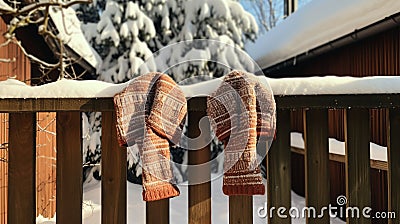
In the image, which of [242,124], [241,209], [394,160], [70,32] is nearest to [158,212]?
[241,209]

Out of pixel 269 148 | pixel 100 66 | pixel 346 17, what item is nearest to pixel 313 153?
pixel 269 148

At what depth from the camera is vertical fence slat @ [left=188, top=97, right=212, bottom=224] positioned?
1.57m

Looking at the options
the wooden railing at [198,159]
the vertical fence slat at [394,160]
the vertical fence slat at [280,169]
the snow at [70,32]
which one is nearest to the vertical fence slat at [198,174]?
the wooden railing at [198,159]

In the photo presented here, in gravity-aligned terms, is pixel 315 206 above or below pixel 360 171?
below

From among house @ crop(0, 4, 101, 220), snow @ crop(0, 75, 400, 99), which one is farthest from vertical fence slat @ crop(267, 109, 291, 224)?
house @ crop(0, 4, 101, 220)

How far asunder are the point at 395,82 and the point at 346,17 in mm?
2833

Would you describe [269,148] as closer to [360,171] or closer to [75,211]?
[360,171]

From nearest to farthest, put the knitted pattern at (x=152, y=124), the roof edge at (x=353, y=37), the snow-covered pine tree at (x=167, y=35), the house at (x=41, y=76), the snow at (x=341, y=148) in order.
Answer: the knitted pattern at (x=152, y=124) → the snow at (x=341, y=148) → the roof edge at (x=353, y=37) → the house at (x=41, y=76) → the snow-covered pine tree at (x=167, y=35)

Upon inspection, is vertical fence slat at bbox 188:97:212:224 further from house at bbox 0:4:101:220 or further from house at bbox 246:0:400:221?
house at bbox 0:4:101:220

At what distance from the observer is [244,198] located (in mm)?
1557

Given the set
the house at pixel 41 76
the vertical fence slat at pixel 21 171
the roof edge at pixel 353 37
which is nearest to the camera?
the vertical fence slat at pixel 21 171

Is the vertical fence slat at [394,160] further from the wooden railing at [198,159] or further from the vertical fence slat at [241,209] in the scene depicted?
the vertical fence slat at [241,209]

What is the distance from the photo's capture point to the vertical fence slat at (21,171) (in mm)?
1534

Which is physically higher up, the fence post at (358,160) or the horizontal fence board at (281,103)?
the horizontal fence board at (281,103)
